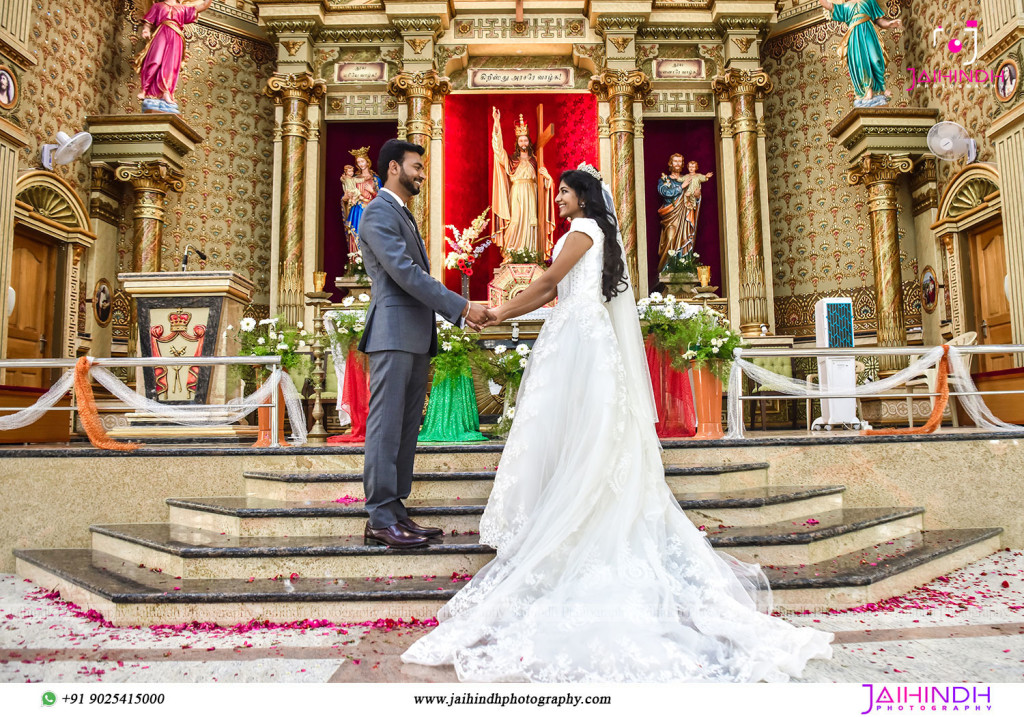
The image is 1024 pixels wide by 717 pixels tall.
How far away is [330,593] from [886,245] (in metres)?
8.78

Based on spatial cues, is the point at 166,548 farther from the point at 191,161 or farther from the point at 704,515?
the point at 191,161

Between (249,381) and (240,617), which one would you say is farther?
(249,381)

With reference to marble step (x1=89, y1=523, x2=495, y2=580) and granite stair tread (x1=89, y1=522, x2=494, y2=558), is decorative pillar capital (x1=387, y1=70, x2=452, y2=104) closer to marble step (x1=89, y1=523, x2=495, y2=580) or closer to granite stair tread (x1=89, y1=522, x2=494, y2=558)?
granite stair tread (x1=89, y1=522, x2=494, y2=558)

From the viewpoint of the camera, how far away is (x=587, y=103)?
10.8 m

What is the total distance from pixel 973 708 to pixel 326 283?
9387 mm

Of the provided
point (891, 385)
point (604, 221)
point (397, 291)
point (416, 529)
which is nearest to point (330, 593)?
point (416, 529)

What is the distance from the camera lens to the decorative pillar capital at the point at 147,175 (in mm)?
9203

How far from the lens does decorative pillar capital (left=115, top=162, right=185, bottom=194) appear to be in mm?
9203

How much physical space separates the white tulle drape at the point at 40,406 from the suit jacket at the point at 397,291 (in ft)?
9.58

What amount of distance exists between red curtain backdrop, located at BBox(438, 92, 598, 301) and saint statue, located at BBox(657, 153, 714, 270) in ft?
4.21

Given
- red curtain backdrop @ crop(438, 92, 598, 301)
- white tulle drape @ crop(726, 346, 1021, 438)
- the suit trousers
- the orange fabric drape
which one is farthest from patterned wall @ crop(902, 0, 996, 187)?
the orange fabric drape

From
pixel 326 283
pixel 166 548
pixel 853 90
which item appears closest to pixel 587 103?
pixel 853 90

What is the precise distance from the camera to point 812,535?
3.40 meters

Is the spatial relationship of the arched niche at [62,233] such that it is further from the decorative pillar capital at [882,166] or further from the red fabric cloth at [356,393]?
the decorative pillar capital at [882,166]
